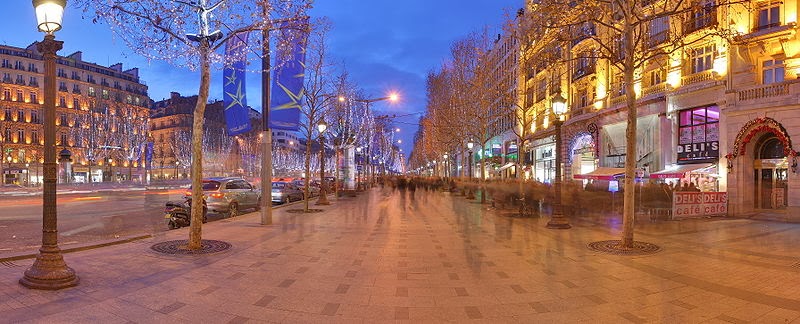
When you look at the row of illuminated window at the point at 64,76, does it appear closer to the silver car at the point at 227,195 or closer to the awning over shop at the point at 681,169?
the silver car at the point at 227,195

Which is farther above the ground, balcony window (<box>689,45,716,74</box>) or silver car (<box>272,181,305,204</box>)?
balcony window (<box>689,45,716,74</box>)

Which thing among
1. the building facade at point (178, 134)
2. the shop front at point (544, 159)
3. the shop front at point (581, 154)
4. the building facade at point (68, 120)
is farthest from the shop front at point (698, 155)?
the building facade at point (178, 134)

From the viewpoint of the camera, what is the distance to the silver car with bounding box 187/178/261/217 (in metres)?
17.0

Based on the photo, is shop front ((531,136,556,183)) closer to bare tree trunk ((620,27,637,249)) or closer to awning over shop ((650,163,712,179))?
awning over shop ((650,163,712,179))

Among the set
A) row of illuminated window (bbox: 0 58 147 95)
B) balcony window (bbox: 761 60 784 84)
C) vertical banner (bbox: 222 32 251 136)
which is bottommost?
vertical banner (bbox: 222 32 251 136)

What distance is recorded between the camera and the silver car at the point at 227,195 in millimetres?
17016

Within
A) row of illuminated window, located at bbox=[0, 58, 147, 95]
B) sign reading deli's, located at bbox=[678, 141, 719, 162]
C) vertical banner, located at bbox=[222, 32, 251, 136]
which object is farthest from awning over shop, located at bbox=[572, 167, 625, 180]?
row of illuminated window, located at bbox=[0, 58, 147, 95]

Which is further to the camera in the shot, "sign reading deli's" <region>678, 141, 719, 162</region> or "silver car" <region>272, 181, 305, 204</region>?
"silver car" <region>272, 181, 305, 204</region>

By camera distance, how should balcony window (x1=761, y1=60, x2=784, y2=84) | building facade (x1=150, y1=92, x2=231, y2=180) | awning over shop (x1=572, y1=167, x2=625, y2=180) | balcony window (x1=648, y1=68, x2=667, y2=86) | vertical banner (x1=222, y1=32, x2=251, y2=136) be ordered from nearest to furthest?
vertical banner (x1=222, y1=32, x2=251, y2=136)
balcony window (x1=761, y1=60, x2=784, y2=84)
awning over shop (x1=572, y1=167, x2=625, y2=180)
balcony window (x1=648, y1=68, x2=667, y2=86)
building facade (x1=150, y1=92, x2=231, y2=180)

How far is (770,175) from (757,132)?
6.82 feet

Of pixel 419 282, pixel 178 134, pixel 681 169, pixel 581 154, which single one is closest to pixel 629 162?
pixel 419 282

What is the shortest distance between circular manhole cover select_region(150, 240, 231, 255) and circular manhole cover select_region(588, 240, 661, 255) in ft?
26.3

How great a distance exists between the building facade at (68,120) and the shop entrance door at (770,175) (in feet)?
216

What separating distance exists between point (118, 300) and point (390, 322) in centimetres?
352
